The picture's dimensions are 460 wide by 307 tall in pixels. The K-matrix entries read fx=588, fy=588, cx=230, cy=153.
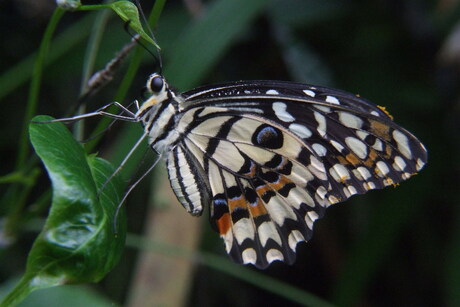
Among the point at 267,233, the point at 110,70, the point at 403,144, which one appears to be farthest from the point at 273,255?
the point at 110,70

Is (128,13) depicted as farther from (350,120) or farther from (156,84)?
(350,120)

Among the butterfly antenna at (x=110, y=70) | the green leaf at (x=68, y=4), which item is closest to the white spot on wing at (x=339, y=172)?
the butterfly antenna at (x=110, y=70)

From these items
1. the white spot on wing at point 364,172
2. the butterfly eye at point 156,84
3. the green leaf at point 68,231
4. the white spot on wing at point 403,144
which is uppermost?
the butterfly eye at point 156,84

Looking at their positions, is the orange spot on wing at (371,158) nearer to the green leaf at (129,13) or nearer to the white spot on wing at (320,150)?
the white spot on wing at (320,150)

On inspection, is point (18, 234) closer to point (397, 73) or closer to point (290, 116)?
point (290, 116)

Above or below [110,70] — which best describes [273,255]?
below

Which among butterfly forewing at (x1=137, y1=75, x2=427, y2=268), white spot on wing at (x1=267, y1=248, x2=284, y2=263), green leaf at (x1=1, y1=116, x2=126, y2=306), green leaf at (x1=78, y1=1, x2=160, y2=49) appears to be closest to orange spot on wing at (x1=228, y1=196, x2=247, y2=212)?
butterfly forewing at (x1=137, y1=75, x2=427, y2=268)
